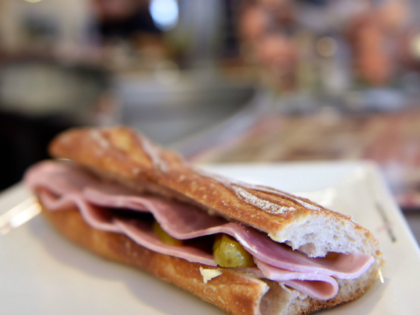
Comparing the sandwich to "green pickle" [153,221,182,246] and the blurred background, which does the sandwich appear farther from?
the blurred background

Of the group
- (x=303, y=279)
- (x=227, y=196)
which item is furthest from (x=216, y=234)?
(x=303, y=279)

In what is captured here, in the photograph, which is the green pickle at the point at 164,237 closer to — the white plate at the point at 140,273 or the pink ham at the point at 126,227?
the pink ham at the point at 126,227

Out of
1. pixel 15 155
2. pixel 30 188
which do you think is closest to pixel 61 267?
pixel 30 188

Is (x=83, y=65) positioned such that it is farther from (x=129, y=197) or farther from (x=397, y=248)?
(x=397, y=248)

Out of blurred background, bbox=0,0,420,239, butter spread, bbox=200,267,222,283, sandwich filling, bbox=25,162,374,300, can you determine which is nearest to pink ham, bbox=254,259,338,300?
sandwich filling, bbox=25,162,374,300

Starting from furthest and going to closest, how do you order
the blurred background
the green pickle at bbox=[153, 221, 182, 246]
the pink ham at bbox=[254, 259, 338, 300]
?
the blurred background, the green pickle at bbox=[153, 221, 182, 246], the pink ham at bbox=[254, 259, 338, 300]

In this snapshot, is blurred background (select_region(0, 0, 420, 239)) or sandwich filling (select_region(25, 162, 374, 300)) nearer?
sandwich filling (select_region(25, 162, 374, 300))

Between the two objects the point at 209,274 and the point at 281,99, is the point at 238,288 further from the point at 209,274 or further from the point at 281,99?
the point at 281,99
